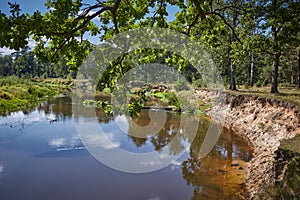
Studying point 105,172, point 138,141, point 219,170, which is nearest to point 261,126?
point 219,170

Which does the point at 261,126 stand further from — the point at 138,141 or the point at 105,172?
the point at 105,172

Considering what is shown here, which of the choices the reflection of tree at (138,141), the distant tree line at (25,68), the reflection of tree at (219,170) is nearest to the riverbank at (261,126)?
the reflection of tree at (219,170)

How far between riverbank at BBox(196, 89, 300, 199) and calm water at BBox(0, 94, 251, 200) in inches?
23.0

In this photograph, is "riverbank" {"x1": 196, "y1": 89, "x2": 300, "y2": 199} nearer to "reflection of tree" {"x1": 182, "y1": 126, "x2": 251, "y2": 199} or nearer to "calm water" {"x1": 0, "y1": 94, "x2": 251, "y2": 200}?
"reflection of tree" {"x1": 182, "y1": 126, "x2": 251, "y2": 199}

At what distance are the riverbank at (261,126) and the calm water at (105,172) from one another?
583 mm

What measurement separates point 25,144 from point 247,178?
11.3m

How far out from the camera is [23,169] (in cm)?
1148

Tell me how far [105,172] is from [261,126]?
923cm

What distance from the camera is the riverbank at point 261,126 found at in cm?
Result: 945

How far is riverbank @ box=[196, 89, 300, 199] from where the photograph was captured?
9.45 meters

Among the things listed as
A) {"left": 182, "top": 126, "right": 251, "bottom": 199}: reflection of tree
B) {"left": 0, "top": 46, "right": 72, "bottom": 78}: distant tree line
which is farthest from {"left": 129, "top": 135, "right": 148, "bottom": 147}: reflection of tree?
{"left": 0, "top": 46, "right": 72, "bottom": 78}: distant tree line

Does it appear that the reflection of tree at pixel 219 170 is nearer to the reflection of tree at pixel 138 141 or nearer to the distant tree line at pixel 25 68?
the reflection of tree at pixel 138 141

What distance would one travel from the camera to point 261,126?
614 inches

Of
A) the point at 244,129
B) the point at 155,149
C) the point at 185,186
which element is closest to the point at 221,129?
the point at 244,129
